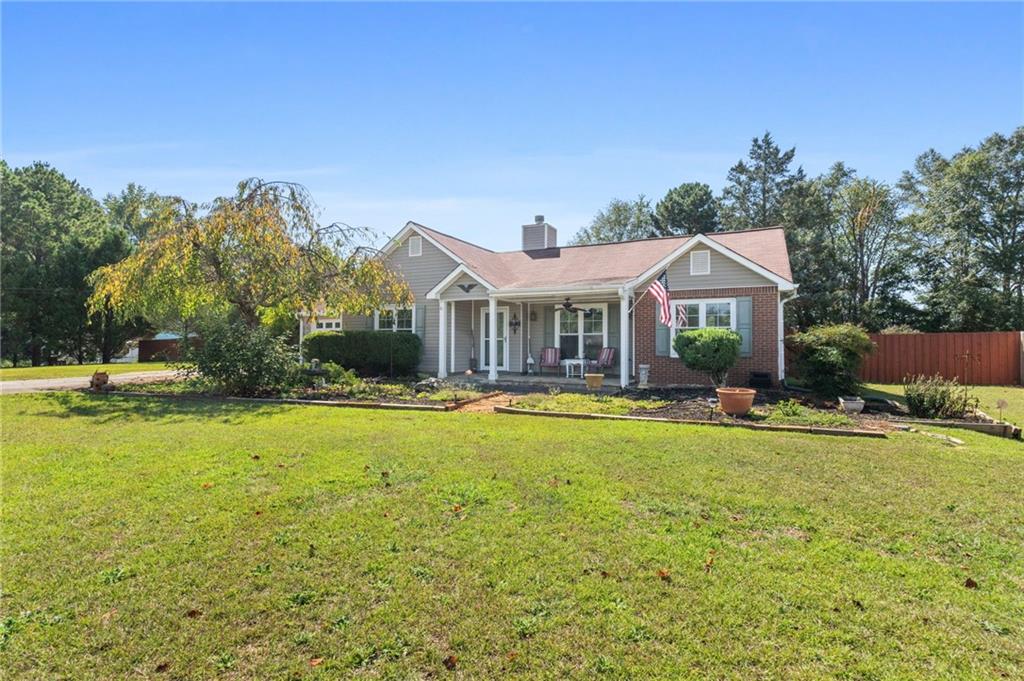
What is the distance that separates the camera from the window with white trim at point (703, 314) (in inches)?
545

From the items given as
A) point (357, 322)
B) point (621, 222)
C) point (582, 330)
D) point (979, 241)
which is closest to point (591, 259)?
point (582, 330)

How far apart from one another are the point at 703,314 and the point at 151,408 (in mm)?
12742

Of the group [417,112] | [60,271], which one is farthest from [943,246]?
[60,271]

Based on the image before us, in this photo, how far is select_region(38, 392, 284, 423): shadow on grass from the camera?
352 inches

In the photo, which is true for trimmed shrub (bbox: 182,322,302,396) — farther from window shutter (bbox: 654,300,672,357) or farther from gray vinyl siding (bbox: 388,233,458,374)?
window shutter (bbox: 654,300,672,357)

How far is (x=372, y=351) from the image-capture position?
16.8 metres

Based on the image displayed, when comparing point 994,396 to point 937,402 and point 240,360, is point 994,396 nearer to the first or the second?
point 937,402

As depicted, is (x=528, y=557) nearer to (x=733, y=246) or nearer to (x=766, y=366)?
(x=766, y=366)

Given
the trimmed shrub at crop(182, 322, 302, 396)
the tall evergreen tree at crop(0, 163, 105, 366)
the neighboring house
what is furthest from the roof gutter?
the tall evergreen tree at crop(0, 163, 105, 366)

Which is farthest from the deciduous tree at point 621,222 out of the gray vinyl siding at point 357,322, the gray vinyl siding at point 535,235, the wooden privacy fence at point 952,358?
the gray vinyl siding at point 357,322

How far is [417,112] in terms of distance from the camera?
11.1m

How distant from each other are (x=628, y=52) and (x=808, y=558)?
888 cm

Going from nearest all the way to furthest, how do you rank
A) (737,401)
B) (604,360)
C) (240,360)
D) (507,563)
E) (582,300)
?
(507,563) → (737,401) → (240,360) → (604,360) → (582,300)

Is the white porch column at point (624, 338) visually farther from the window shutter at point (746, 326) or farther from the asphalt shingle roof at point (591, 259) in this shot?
the window shutter at point (746, 326)
